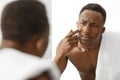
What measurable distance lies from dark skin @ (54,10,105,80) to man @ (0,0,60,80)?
767 mm

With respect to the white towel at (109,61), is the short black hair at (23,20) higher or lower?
higher

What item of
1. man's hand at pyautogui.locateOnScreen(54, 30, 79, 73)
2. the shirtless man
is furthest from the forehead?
man's hand at pyautogui.locateOnScreen(54, 30, 79, 73)

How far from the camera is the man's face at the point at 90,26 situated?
5.01 feet

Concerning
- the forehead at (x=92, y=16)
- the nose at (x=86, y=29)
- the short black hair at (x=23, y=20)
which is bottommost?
the nose at (x=86, y=29)

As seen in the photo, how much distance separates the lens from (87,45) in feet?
5.26

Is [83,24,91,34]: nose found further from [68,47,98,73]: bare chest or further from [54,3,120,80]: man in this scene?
[68,47,98,73]: bare chest

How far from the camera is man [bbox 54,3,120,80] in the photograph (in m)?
1.54

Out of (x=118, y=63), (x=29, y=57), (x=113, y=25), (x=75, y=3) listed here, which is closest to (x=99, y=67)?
(x=118, y=63)

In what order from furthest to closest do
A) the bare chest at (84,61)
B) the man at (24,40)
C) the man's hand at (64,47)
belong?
the bare chest at (84,61)
the man's hand at (64,47)
the man at (24,40)

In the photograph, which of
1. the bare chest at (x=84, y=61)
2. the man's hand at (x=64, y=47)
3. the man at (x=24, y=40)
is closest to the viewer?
the man at (x=24, y=40)

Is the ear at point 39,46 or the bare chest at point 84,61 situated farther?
the bare chest at point 84,61

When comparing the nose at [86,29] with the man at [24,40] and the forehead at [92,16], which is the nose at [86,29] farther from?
the man at [24,40]

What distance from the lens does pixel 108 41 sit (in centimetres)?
165

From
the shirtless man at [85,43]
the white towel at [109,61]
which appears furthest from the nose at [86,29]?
the white towel at [109,61]
